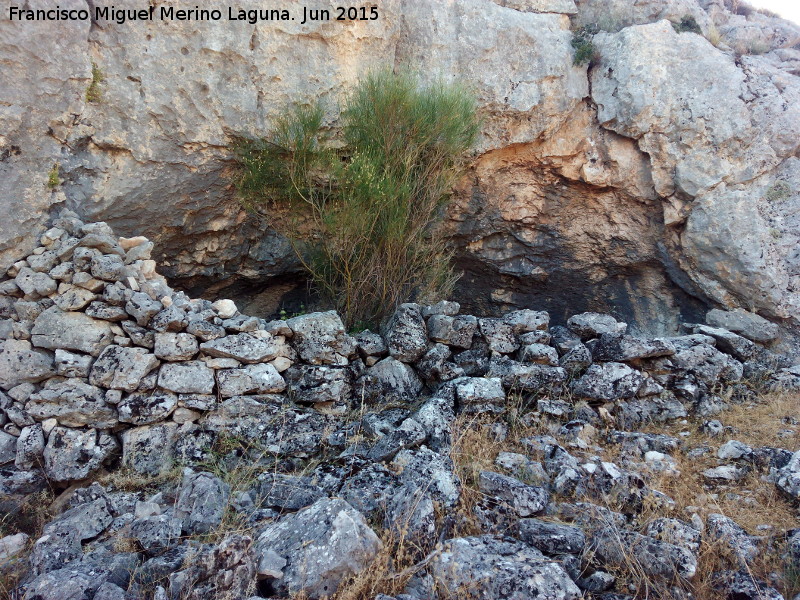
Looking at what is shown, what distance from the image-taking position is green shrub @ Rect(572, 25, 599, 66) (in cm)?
613

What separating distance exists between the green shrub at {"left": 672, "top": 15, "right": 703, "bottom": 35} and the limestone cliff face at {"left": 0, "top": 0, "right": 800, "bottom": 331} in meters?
0.13

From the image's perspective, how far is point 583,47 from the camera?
6.14 meters

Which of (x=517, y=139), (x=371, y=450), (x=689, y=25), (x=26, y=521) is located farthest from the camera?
(x=689, y=25)

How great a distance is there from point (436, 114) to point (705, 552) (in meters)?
3.84

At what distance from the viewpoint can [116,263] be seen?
4273 mm

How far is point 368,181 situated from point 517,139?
1.83 meters

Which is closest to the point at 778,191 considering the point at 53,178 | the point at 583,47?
the point at 583,47

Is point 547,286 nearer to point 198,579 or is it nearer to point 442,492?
point 442,492

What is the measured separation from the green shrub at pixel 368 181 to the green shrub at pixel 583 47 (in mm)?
1296

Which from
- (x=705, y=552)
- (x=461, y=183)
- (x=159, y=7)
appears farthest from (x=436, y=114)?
(x=705, y=552)

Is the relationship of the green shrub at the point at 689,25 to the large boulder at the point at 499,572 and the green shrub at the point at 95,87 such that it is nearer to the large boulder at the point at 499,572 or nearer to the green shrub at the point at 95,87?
the green shrub at the point at 95,87

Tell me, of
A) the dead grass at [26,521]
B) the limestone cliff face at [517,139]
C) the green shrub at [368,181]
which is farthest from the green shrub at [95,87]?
the dead grass at [26,521]

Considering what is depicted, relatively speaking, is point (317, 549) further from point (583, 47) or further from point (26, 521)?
point (583, 47)

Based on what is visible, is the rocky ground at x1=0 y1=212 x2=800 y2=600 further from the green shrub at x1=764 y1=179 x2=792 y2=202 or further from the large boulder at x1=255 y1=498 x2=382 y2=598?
the green shrub at x1=764 y1=179 x2=792 y2=202
